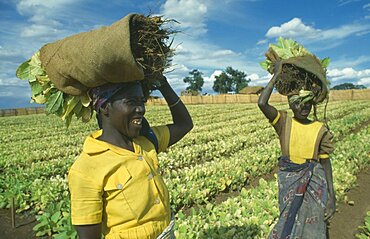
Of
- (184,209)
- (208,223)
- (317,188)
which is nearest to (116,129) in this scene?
(317,188)

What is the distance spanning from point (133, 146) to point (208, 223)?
272cm

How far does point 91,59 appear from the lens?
163 cm

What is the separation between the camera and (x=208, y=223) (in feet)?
14.2

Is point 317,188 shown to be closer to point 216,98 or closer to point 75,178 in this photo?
point 75,178

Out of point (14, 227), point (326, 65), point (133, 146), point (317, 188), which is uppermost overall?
point (326, 65)

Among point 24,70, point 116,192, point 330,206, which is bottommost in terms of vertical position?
point 330,206

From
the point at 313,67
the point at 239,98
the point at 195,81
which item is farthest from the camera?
the point at 195,81

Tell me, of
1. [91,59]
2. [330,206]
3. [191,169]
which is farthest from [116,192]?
[191,169]

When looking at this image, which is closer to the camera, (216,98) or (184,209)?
(184,209)

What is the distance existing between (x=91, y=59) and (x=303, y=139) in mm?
2214

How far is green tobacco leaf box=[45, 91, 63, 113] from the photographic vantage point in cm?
190

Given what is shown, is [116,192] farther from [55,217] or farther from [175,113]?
[55,217]

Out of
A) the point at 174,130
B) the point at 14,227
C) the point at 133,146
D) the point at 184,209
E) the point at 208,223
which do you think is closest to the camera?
the point at 133,146

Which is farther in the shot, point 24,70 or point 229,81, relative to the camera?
point 229,81
